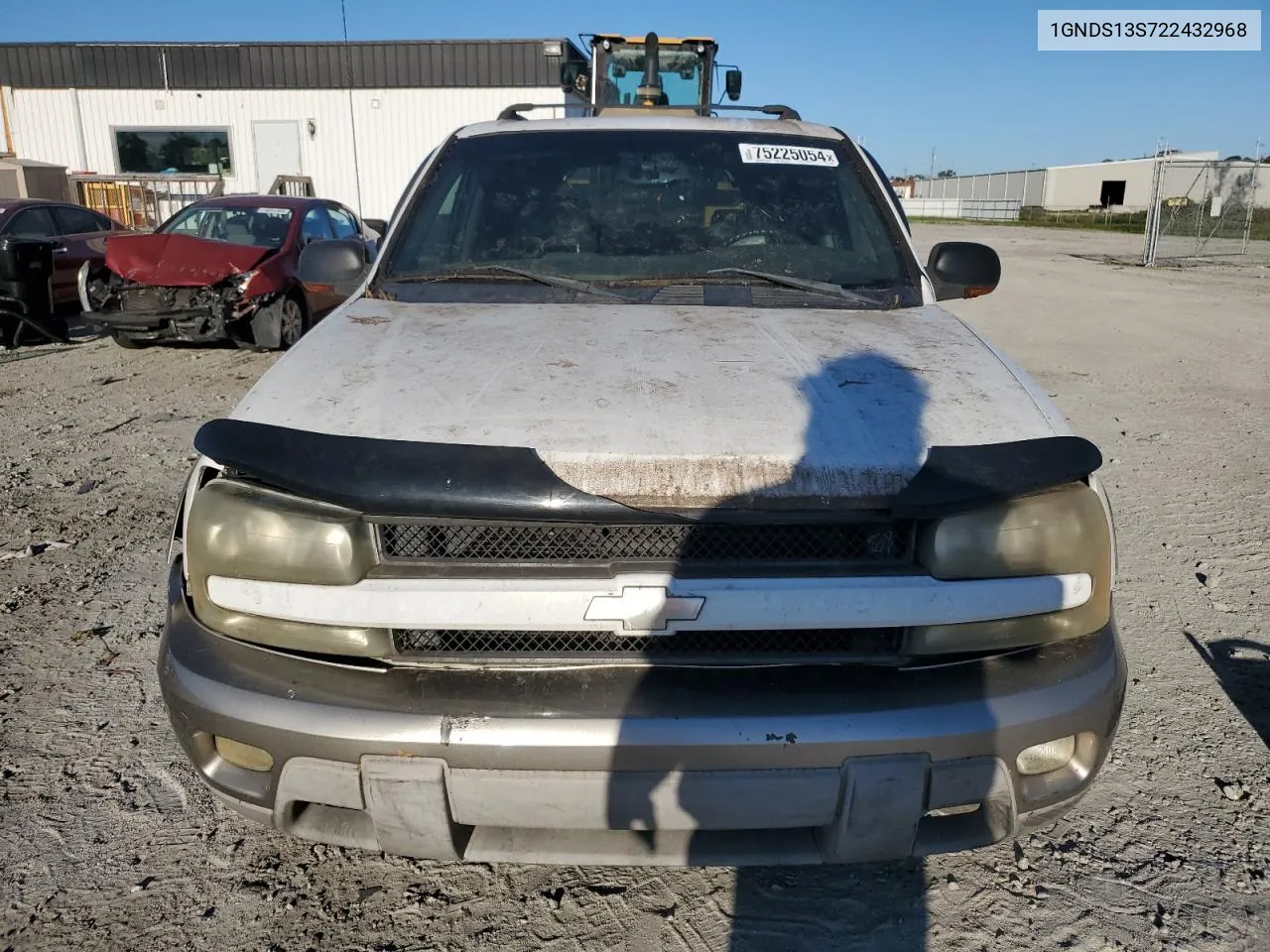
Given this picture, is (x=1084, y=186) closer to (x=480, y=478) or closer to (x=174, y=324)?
(x=174, y=324)

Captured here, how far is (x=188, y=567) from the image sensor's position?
1.93 metres

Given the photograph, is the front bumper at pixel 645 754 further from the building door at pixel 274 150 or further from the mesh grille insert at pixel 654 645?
the building door at pixel 274 150

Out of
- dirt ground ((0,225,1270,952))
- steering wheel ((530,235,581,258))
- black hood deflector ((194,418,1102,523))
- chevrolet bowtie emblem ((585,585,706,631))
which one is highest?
steering wheel ((530,235,581,258))

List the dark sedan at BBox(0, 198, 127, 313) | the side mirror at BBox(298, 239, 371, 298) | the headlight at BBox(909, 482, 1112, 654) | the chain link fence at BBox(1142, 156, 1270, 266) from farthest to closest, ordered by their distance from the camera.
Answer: the chain link fence at BBox(1142, 156, 1270, 266)
the dark sedan at BBox(0, 198, 127, 313)
the side mirror at BBox(298, 239, 371, 298)
the headlight at BBox(909, 482, 1112, 654)

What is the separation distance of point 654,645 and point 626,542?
0.71ft

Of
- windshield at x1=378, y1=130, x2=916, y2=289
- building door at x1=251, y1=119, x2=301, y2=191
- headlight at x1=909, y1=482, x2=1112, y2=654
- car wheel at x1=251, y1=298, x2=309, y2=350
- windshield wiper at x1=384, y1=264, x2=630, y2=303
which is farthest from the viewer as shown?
building door at x1=251, y1=119, x2=301, y2=191

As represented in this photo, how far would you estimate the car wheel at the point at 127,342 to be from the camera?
9305 mm

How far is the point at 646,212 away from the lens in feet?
10.4

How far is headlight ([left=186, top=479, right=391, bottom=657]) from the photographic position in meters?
1.80

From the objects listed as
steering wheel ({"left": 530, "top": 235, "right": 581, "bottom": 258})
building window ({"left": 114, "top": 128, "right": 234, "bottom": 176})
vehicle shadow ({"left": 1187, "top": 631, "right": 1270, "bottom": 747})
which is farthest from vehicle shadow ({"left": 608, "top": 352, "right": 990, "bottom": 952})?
building window ({"left": 114, "top": 128, "right": 234, "bottom": 176})

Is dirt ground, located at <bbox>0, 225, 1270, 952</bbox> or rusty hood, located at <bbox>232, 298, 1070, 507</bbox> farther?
dirt ground, located at <bbox>0, 225, 1270, 952</bbox>

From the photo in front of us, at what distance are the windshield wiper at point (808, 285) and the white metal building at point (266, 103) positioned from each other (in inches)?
865

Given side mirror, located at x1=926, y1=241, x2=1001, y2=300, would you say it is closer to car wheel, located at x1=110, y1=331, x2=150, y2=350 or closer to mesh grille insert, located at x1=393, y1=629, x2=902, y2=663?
mesh grille insert, located at x1=393, y1=629, x2=902, y2=663

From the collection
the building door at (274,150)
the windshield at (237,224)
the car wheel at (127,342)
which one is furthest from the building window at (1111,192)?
the car wheel at (127,342)
